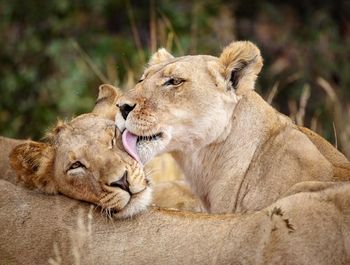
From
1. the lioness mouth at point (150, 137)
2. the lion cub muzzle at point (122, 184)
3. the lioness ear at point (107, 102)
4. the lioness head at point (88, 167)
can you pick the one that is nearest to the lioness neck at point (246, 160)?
the lioness mouth at point (150, 137)

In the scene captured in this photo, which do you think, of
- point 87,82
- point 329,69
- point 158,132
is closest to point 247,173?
point 158,132

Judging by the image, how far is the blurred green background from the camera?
10.5 meters

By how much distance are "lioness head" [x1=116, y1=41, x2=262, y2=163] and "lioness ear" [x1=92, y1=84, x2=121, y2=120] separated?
0.38ft

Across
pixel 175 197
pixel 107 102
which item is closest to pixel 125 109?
pixel 107 102

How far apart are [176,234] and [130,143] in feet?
2.59

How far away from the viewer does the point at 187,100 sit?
232 inches

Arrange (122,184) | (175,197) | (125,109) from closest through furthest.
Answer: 1. (122,184)
2. (125,109)
3. (175,197)

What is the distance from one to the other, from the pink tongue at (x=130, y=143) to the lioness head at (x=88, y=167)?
0.04 m

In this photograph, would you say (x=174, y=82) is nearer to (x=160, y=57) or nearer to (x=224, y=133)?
(x=224, y=133)

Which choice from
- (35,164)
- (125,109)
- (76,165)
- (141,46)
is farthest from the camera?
(141,46)

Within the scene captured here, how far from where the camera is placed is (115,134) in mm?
5473

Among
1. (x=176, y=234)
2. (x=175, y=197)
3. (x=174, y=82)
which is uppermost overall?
(x=174, y=82)

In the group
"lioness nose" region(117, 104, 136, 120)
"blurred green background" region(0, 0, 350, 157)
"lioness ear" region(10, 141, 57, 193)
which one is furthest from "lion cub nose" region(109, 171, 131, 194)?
"blurred green background" region(0, 0, 350, 157)

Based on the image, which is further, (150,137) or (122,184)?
(150,137)
